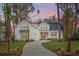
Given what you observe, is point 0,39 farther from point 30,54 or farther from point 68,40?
point 68,40

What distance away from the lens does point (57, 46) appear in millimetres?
1842

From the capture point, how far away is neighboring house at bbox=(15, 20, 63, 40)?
1.83m

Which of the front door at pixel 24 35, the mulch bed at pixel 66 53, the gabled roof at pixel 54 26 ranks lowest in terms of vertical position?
the mulch bed at pixel 66 53

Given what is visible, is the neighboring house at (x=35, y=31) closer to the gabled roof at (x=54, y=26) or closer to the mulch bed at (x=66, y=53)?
the gabled roof at (x=54, y=26)

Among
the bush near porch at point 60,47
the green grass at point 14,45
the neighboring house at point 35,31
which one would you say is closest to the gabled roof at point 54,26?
the neighboring house at point 35,31

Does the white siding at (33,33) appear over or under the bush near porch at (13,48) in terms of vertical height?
over

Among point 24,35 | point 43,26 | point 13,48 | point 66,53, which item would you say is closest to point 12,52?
point 13,48

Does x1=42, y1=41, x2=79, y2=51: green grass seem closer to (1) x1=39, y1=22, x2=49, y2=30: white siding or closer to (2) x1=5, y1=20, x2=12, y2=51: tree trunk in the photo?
(1) x1=39, y1=22, x2=49, y2=30: white siding

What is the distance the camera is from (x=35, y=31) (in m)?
1.83

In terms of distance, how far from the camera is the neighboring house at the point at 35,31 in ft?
6.01

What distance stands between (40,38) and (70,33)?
233mm

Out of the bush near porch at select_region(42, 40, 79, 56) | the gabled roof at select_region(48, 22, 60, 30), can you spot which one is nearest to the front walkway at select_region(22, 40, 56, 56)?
the bush near porch at select_region(42, 40, 79, 56)

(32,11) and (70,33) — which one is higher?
(32,11)

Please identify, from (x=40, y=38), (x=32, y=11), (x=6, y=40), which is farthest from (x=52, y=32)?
(x=6, y=40)
